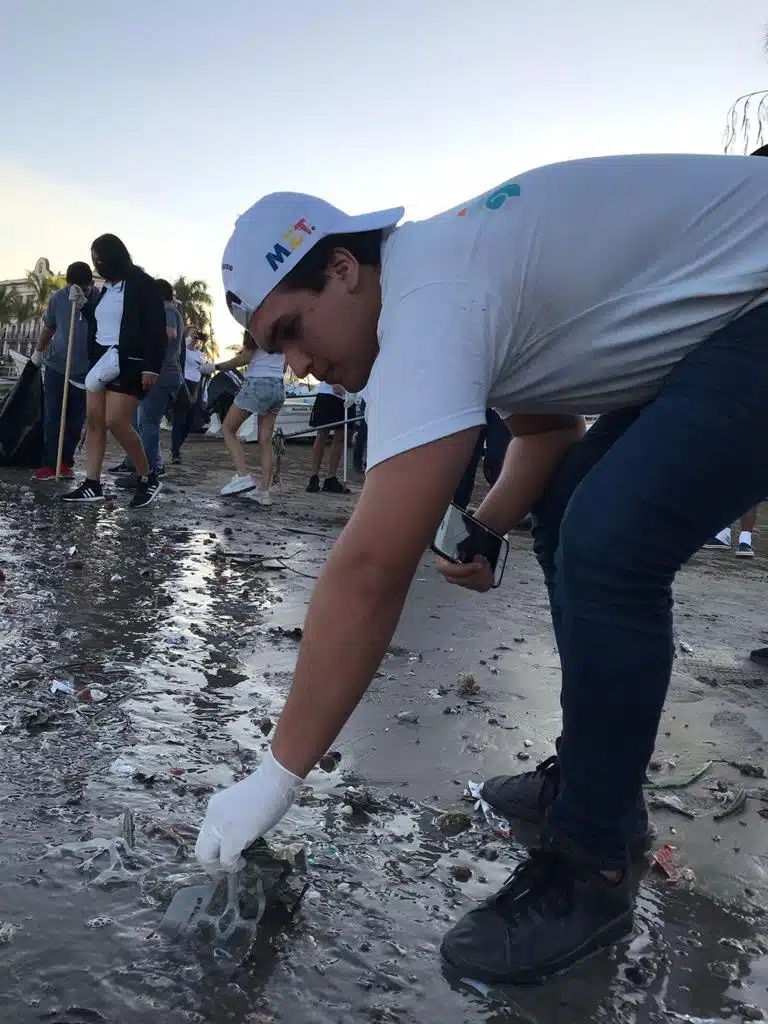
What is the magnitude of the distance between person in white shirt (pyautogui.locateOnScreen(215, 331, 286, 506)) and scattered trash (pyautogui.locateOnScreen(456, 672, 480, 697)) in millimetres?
4840

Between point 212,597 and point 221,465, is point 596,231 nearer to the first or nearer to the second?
point 212,597

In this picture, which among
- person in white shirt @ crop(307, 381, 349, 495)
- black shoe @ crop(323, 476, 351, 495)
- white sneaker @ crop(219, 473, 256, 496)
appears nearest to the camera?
white sneaker @ crop(219, 473, 256, 496)

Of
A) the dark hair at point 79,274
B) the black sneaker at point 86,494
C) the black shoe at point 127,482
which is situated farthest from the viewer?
the black shoe at point 127,482

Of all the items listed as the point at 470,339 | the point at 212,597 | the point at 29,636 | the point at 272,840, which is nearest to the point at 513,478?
the point at 470,339

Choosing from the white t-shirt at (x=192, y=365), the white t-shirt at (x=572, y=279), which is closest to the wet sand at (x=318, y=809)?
the white t-shirt at (x=572, y=279)

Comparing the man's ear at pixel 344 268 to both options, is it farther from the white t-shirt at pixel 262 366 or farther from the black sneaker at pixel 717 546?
the black sneaker at pixel 717 546

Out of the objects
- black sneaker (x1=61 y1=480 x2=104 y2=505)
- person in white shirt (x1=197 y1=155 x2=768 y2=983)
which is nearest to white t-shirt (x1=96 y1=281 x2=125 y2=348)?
black sneaker (x1=61 y1=480 x2=104 y2=505)

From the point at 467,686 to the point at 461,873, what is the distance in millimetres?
1164

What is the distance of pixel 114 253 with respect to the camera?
20.9ft

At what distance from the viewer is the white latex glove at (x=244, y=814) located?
1533mm

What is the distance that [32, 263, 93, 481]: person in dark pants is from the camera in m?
7.82

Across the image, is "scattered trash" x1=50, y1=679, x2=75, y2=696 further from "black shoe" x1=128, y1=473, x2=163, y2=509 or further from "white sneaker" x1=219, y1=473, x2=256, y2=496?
"white sneaker" x1=219, y1=473, x2=256, y2=496

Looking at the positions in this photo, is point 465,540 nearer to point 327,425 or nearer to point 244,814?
point 244,814

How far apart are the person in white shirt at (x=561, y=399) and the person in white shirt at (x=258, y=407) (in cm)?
583
